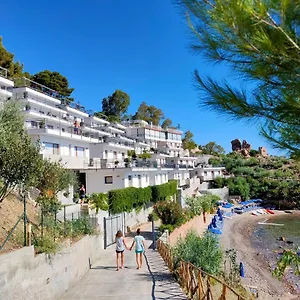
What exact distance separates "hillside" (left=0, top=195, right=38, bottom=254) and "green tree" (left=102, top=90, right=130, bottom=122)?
69.8m

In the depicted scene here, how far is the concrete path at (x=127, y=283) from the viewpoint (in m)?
11.4

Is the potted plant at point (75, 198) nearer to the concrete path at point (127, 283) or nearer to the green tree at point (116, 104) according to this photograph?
the concrete path at point (127, 283)

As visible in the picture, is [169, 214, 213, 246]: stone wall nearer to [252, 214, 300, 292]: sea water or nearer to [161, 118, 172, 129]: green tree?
[252, 214, 300, 292]: sea water

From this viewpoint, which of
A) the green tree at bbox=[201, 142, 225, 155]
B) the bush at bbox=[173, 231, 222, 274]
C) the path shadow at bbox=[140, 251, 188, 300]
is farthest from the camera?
the green tree at bbox=[201, 142, 225, 155]

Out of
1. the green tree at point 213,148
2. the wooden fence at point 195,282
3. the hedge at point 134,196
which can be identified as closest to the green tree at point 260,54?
the wooden fence at point 195,282

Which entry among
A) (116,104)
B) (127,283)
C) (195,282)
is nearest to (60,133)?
(127,283)

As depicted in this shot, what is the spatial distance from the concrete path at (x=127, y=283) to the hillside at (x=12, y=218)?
2.61 metres

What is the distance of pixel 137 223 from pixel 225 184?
133 ft

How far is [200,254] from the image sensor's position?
15641 mm

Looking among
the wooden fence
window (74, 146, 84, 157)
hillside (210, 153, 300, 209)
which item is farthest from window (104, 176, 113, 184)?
hillside (210, 153, 300, 209)

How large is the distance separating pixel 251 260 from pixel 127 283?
2014cm

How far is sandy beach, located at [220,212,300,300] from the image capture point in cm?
2182

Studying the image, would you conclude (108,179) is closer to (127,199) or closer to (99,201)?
(127,199)

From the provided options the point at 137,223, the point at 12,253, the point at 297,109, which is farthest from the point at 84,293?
the point at 137,223
